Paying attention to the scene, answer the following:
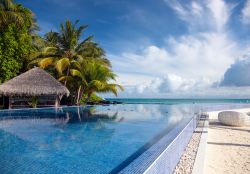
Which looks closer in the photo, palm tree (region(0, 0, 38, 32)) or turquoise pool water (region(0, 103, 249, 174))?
turquoise pool water (region(0, 103, 249, 174))

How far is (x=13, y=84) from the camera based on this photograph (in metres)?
16.1

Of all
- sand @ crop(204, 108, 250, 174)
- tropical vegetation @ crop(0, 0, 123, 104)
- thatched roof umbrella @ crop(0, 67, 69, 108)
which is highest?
tropical vegetation @ crop(0, 0, 123, 104)

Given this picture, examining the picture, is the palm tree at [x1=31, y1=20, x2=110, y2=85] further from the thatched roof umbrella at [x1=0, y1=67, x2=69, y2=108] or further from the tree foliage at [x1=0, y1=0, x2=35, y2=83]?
the tree foliage at [x1=0, y1=0, x2=35, y2=83]

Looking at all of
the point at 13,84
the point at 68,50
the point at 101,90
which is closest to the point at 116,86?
the point at 101,90

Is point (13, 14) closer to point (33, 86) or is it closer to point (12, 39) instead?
point (12, 39)

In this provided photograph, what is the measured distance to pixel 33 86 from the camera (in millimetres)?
16703

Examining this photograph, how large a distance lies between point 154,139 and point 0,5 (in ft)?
53.8

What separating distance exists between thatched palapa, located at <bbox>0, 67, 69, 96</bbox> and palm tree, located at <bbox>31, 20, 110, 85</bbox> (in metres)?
1.03

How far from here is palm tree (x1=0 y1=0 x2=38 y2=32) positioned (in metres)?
16.2

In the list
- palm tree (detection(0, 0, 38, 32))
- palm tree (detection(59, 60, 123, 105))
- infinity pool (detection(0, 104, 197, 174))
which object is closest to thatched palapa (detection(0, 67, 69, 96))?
palm tree (detection(59, 60, 123, 105))

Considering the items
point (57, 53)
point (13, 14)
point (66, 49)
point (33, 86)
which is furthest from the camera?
point (66, 49)

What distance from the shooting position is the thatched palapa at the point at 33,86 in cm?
1586

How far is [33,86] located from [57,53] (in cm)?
409

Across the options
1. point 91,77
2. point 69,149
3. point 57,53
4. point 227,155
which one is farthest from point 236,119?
point 57,53
